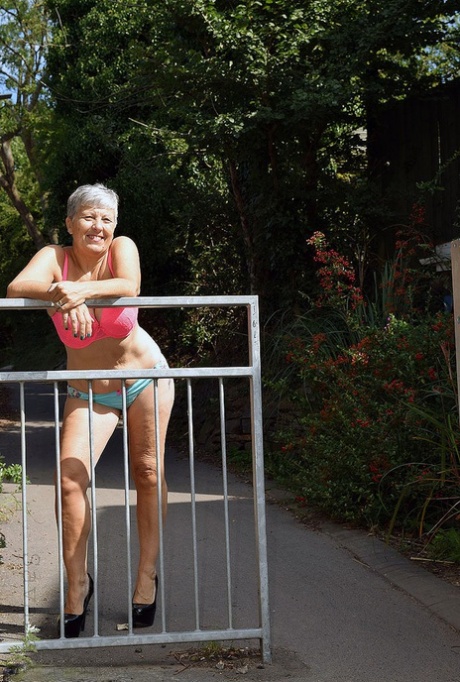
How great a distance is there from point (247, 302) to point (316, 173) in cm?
717

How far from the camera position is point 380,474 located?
6.38 metres

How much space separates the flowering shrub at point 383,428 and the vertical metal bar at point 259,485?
214 cm

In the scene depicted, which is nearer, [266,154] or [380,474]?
[380,474]

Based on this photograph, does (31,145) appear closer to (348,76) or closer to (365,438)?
(348,76)

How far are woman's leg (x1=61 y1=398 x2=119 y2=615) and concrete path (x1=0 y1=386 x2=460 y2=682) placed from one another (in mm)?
281

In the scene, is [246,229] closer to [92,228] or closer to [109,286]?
[92,228]

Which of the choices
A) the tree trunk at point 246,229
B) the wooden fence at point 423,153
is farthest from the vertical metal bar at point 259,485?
the tree trunk at point 246,229

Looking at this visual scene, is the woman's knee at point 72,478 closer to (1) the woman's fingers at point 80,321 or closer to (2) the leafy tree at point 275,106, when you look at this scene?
(1) the woman's fingers at point 80,321

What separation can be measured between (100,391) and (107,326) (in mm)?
308

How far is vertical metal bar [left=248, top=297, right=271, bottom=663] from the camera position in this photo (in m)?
3.99

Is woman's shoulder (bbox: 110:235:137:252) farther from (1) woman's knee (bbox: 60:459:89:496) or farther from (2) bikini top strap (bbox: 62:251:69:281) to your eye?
(1) woman's knee (bbox: 60:459:89:496)

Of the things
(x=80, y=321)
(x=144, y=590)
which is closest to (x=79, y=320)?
(x=80, y=321)

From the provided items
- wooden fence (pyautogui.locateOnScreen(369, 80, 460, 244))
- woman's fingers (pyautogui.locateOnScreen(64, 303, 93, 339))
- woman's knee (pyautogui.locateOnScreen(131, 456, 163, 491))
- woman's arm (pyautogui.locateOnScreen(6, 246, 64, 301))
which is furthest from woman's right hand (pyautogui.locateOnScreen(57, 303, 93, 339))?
wooden fence (pyautogui.locateOnScreen(369, 80, 460, 244))

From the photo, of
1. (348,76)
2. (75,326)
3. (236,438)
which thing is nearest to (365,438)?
(75,326)
